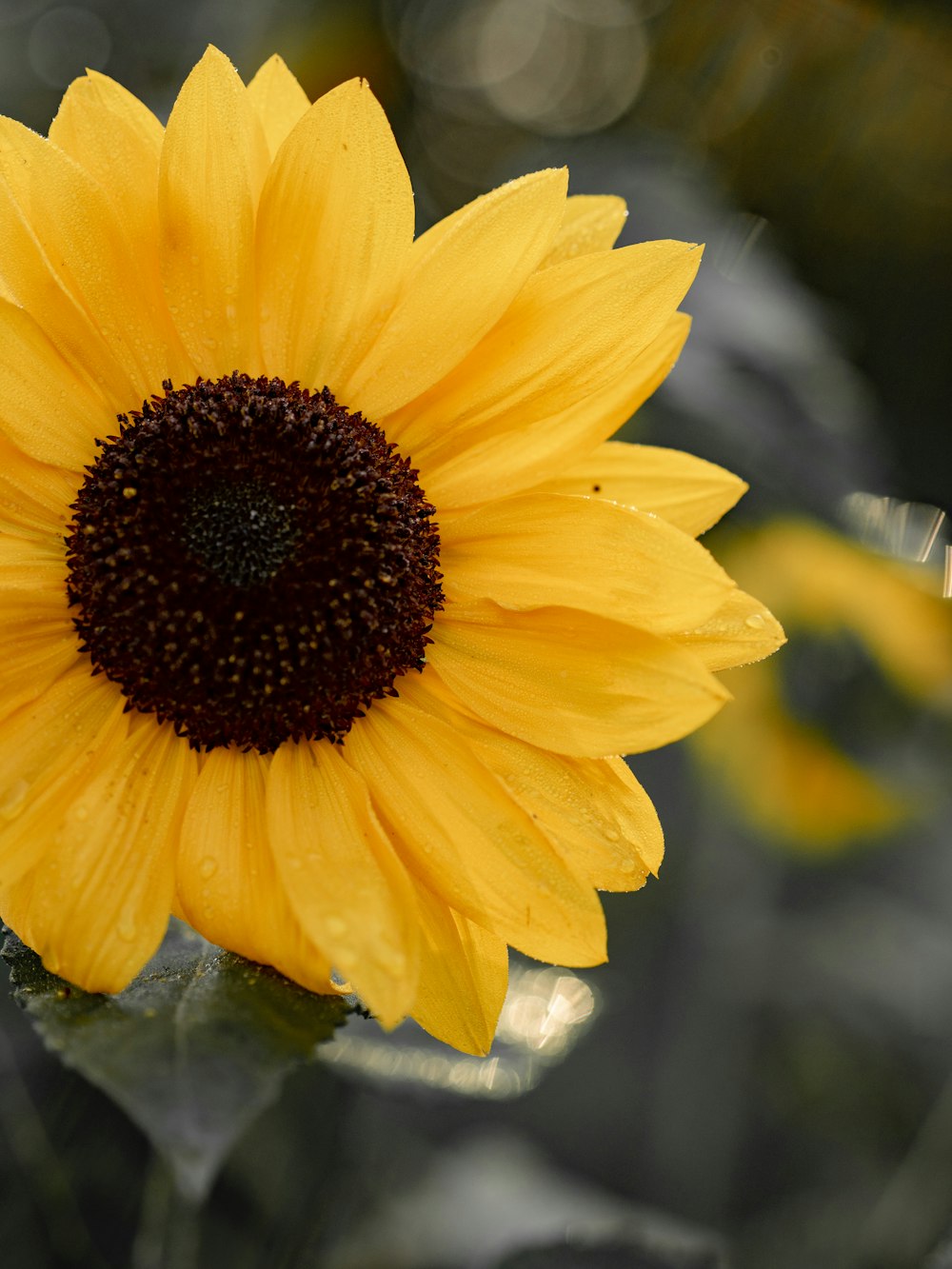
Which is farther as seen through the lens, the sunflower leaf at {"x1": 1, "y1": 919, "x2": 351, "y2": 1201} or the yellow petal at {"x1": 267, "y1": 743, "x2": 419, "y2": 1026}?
the yellow petal at {"x1": 267, "y1": 743, "x2": 419, "y2": 1026}

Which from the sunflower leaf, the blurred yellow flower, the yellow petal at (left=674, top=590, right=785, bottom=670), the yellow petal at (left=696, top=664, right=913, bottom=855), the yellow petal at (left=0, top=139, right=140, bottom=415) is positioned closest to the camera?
the sunflower leaf

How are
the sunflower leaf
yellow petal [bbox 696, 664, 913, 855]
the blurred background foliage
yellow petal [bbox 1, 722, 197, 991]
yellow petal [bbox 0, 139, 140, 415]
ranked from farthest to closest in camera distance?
yellow petal [bbox 696, 664, 913, 855]
the blurred background foliage
yellow petal [bbox 0, 139, 140, 415]
yellow petal [bbox 1, 722, 197, 991]
the sunflower leaf

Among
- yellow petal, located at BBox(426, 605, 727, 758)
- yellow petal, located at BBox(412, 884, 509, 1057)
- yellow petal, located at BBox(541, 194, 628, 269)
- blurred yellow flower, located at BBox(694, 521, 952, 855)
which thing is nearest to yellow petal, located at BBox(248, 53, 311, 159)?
yellow petal, located at BBox(541, 194, 628, 269)

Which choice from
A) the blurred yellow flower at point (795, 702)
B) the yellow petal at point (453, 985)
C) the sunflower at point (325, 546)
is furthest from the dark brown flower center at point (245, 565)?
the blurred yellow flower at point (795, 702)

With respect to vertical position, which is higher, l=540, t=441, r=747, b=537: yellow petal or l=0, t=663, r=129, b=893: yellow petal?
l=540, t=441, r=747, b=537: yellow petal

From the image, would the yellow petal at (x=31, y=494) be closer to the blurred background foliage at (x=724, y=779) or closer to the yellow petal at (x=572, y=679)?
the yellow petal at (x=572, y=679)

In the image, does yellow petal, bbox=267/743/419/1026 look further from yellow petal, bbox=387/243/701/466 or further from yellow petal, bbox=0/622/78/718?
yellow petal, bbox=387/243/701/466

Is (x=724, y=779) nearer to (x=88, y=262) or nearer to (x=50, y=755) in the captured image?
(x=50, y=755)
